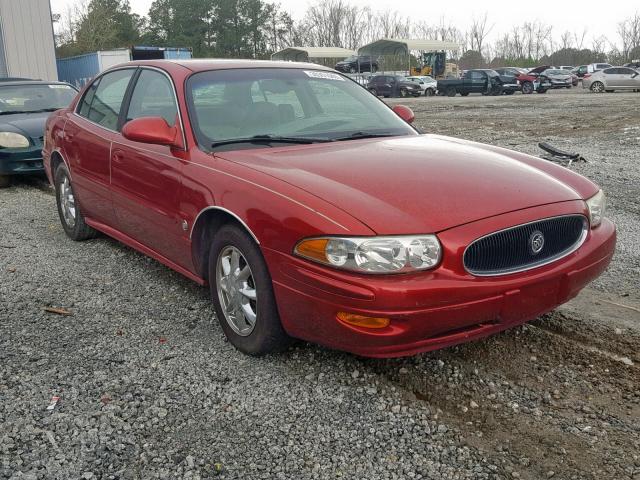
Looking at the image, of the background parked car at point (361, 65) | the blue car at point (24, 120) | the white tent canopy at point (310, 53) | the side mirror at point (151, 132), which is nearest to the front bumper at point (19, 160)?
the blue car at point (24, 120)

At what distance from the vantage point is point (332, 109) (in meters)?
4.25

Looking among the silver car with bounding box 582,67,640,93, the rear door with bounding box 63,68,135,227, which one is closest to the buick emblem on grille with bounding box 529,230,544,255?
the rear door with bounding box 63,68,135,227

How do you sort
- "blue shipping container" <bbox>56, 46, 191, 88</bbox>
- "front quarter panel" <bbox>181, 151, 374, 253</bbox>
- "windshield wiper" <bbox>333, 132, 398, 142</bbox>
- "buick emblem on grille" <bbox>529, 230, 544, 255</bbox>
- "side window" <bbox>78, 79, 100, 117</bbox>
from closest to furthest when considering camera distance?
"front quarter panel" <bbox>181, 151, 374, 253</bbox> < "buick emblem on grille" <bbox>529, 230, 544, 255</bbox> < "windshield wiper" <bbox>333, 132, 398, 142</bbox> < "side window" <bbox>78, 79, 100, 117</bbox> < "blue shipping container" <bbox>56, 46, 191, 88</bbox>

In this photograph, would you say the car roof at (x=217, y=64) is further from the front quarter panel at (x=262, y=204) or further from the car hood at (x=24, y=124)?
the car hood at (x=24, y=124)

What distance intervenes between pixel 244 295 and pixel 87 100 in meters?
2.95

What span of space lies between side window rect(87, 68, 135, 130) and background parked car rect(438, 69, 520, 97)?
111 ft

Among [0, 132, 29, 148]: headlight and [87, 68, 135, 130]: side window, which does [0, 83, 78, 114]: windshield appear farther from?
[87, 68, 135, 130]: side window

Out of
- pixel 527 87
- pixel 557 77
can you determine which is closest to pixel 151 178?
pixel 527 87

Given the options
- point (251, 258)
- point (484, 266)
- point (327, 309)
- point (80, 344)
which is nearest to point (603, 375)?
point (484, 266)

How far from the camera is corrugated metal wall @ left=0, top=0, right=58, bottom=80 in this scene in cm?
2027

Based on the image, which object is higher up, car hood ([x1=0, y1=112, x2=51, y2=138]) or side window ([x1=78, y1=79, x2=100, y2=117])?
side window ([x1=78, y1=79, x2=100, y2=117])

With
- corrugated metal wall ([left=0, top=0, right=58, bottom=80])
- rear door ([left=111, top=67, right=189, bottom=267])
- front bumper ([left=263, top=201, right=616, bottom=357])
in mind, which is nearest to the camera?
front bumper ([left=263, top=201, right=616, bottom=357])

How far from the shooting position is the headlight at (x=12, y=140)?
8.06m

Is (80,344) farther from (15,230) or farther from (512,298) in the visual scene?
(15,230)
